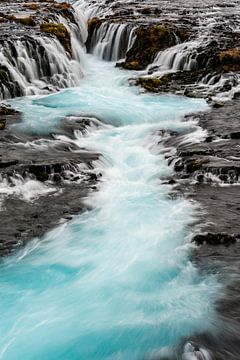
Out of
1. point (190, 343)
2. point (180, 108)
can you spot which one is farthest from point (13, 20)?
point (190, 343)

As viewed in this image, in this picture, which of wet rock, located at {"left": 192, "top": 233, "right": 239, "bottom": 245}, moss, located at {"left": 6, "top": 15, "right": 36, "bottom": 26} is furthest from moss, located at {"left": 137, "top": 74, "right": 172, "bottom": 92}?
wet rock, located at {"left": 192, "top": 233, "right": 239, "bottom": 245}

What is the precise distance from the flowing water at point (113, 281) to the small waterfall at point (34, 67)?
22.9ft

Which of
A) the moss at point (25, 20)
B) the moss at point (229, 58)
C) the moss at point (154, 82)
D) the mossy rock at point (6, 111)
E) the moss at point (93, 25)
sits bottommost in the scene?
the moss at point (154, 82)

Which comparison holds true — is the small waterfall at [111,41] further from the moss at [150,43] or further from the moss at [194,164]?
the moss at [194,164]

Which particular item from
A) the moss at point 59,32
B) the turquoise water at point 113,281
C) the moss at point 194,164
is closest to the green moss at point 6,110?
the turquoise water at point 113,281

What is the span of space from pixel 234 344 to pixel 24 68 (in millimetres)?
15145

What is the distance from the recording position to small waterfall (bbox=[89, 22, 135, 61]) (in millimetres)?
24578

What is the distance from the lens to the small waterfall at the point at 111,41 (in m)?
24.6

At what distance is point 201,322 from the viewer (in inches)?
229

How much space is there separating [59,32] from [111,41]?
4462 millimetres

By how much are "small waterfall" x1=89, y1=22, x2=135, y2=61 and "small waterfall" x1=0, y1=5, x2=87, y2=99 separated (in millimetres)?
4666

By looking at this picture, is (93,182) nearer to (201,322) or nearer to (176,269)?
(176,269)

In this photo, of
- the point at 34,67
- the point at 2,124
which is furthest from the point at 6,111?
the point at 34,67

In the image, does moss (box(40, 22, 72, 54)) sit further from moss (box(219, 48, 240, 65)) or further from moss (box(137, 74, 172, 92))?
moss (box(219, 48, 240, 65))
